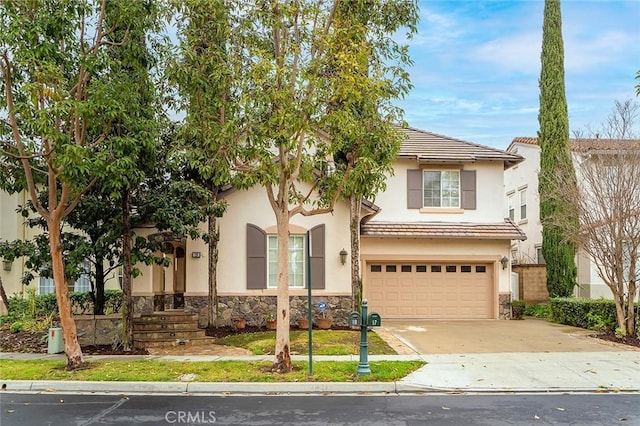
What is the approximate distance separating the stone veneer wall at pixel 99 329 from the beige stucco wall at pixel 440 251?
29.5ft

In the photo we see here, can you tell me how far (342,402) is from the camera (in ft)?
30.7

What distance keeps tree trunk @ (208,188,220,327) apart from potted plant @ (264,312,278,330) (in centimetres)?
153

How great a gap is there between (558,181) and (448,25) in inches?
261

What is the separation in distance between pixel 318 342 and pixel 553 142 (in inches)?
502

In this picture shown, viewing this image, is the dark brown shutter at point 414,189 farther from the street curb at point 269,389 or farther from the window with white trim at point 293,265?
the street curb at point 269,389

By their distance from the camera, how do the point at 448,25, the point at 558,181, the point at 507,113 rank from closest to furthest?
1. the point at 448,25
2. the point at 558,181
3. the point at 507,113

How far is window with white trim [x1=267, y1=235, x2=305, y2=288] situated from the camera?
1855 centimetres

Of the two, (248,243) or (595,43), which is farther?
(248,243)

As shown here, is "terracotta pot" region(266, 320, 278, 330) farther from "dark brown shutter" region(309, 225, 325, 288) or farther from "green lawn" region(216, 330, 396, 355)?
"dark brown shutter" region(309, 225, 325, 288)

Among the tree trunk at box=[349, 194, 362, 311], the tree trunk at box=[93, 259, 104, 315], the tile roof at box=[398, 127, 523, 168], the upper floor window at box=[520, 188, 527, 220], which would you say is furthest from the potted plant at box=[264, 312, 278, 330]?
the upper floor window at box=[520, 188, 527, 220]

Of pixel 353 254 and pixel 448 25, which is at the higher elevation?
pixel 448 25

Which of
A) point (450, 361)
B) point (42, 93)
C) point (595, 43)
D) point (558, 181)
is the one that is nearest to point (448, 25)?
point (595, 43)

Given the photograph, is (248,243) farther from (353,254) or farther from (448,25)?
(448,25)

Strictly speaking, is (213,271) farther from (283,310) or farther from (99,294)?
(283,310)
